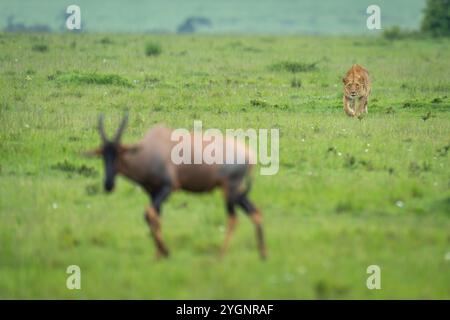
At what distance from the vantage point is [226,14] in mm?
142875

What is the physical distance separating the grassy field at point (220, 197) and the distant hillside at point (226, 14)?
279 ft

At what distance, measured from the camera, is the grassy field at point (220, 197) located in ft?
31.1

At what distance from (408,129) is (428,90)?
7.70 metres

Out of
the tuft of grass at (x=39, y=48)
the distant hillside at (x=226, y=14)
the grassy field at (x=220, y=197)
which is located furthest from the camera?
the distant hillside at (x=226, y=14)

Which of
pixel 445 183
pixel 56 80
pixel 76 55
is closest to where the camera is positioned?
pixel 445 183

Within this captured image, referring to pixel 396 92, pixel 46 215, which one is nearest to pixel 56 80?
pixel 396 92

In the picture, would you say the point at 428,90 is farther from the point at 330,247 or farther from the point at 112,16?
the point at 112,16

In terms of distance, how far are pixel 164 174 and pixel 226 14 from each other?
135 metres

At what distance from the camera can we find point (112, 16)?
134 metres

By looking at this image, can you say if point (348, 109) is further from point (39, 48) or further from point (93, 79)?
point (39, 48)

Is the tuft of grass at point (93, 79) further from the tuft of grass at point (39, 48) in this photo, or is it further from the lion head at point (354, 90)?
the tuft of grass at point (39, 48)

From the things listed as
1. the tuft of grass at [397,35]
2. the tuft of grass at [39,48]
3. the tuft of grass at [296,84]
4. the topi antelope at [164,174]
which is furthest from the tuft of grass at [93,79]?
the tuft of grass at [397,35]

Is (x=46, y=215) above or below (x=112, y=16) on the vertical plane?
below

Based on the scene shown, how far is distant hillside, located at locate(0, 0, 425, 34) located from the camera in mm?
118775
